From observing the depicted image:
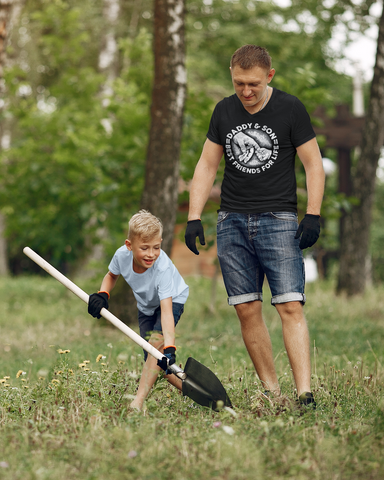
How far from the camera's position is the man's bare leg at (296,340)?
3.48 m

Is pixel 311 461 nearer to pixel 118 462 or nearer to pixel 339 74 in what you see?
pixel 118 462

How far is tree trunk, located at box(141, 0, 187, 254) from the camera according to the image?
7.12 m

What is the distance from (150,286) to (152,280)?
0.05 m

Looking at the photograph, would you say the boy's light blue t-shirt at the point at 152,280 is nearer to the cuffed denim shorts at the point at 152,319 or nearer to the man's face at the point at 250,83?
the cuffed denim shorts at the point at 152,319

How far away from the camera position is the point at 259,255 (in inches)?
144

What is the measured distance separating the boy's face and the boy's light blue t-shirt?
8 centimetres

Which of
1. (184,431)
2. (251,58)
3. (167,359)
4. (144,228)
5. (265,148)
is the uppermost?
(251,58)

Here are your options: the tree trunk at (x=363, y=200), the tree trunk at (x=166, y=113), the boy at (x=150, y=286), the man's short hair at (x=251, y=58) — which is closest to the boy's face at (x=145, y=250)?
the boy at (x=150, y=286)

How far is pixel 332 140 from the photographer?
45.4 ft

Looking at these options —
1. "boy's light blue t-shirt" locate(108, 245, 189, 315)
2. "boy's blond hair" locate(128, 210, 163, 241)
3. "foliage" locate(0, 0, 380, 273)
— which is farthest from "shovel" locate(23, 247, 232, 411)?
"foliage" locate(0, 0, 380, 273)

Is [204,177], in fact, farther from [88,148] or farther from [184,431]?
[88,148]

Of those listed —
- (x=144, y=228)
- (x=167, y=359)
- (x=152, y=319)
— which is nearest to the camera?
(x=167, y=359)

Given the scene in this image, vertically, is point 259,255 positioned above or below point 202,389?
above

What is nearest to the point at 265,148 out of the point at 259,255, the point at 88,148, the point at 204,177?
the point at 204,177
